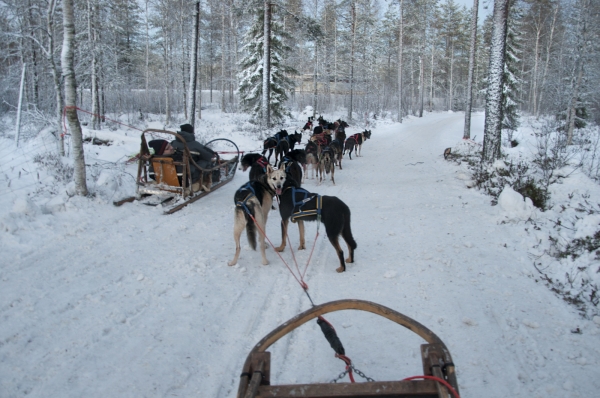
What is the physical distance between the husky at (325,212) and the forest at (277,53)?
5744 millimetres

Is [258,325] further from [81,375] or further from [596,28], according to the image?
[596,28]

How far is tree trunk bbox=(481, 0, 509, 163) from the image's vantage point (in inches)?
365

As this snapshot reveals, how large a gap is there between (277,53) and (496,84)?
13.9 meters

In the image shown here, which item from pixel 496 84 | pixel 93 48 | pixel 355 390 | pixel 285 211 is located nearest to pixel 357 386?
pixel 355 390

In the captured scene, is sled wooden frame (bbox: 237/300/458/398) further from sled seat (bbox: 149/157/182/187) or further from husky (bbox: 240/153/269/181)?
sled seat (bbox: 149/157/182/187)

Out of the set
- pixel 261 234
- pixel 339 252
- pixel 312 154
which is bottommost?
pixel 339 252

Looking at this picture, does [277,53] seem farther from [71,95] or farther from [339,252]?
[339,252]

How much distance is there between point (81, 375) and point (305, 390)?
196 centimetres

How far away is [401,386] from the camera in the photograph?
175 cm

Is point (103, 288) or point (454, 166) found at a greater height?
point (454, 166)

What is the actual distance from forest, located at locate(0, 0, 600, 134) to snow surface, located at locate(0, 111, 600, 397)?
451 centimetres

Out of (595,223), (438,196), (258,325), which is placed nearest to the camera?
(258,325)

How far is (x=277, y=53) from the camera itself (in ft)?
67.6

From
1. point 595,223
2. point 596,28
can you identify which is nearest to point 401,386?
point 595,223
